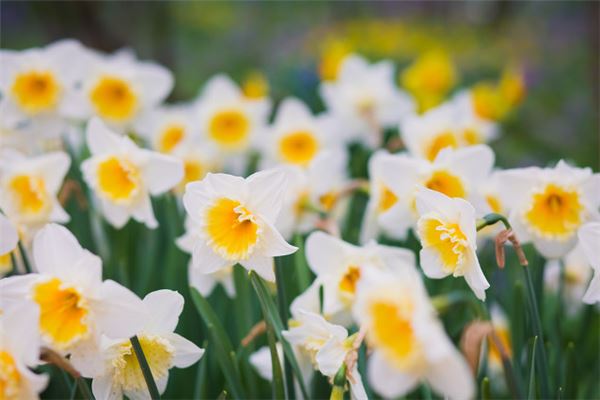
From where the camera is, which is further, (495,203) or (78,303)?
(495,203)

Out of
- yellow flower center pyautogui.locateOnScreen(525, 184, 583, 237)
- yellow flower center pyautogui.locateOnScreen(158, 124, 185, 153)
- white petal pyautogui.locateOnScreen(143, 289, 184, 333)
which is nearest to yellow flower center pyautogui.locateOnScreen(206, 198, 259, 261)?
white petal pyautogui.locateOnScreen(143, 289, 184, 333)

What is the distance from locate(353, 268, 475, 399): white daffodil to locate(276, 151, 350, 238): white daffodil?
906mm

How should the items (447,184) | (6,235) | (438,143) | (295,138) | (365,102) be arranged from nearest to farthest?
(6,235) < (447,184) < (438,143) < (295,138) < (365,102)

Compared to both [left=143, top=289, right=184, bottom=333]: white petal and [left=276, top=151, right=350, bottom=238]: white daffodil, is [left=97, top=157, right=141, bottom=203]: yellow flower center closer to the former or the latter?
[left=276, top=151, right=350, bottom=238]: white daffodil

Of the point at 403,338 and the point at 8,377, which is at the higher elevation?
the point at 403,338

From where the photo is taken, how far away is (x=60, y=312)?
0.99m

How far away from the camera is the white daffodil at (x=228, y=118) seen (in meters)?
2.45

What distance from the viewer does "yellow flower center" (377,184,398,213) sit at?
1710 millimetres

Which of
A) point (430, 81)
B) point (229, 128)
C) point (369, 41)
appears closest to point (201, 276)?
point (229, 128)

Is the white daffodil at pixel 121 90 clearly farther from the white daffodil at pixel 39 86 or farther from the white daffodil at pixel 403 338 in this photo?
the white daffodil at pixel 403 338

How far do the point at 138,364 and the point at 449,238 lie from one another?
0.56m

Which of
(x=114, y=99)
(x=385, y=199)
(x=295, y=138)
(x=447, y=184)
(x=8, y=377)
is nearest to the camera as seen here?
(x=8, y=377)

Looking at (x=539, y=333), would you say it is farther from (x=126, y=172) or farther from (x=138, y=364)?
(x=126, y=172)

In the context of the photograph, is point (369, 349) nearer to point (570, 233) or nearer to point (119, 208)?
point (570, 233)
